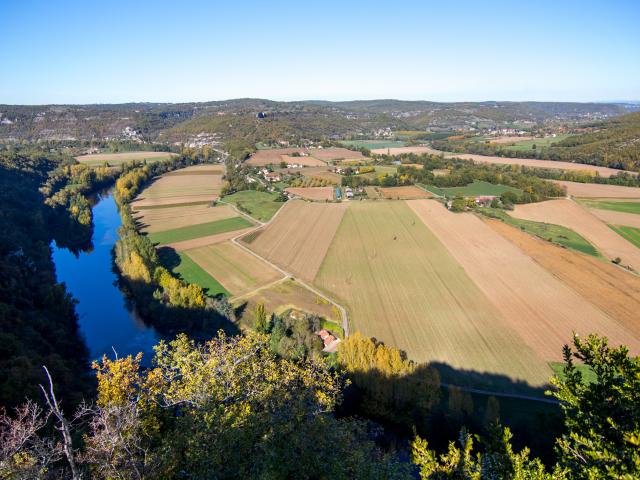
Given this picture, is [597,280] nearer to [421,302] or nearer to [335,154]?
[421,302]

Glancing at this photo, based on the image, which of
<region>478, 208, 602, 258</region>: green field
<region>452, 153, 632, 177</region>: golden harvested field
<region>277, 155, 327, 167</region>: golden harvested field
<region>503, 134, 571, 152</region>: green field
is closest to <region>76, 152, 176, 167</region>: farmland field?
<region>277, 155, 327, 167</region>: golden harvested field

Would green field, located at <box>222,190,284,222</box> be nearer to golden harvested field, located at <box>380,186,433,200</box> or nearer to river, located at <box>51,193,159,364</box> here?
river, located at <box>51,193,159,364</box>

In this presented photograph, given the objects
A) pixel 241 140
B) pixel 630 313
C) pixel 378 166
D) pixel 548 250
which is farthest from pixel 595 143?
pixel 241 140

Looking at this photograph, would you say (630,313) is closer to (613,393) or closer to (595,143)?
(613,393)

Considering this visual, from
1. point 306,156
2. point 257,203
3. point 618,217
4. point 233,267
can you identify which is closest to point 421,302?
point 233,267

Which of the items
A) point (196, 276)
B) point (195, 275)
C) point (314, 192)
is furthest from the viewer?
point (314, 192)
